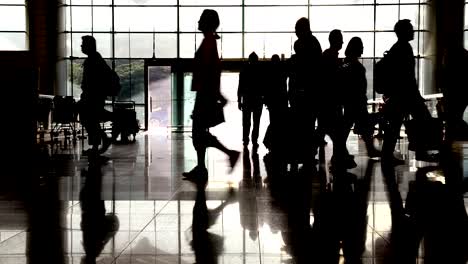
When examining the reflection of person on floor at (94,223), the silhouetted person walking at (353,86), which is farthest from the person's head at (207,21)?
the reflection of person on floor at (94,223)

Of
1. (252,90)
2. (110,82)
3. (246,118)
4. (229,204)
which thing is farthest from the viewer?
(246,118)

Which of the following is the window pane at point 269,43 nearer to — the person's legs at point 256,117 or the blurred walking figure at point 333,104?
the person's legs at point 256,117

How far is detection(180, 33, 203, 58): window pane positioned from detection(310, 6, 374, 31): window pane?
4.40 m

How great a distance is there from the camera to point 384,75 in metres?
7.07

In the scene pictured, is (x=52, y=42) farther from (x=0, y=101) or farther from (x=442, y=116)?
(x=442, y=116)

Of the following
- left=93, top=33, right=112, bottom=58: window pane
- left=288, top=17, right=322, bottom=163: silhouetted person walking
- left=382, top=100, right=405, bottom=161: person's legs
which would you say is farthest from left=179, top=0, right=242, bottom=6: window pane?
left=288, top=17, right=322, bottom=163: silhouetted person walking

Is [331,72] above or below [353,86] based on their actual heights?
above

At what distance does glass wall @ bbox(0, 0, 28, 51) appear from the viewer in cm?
2347

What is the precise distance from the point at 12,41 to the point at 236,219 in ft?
71.1

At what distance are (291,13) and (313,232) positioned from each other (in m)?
20.6

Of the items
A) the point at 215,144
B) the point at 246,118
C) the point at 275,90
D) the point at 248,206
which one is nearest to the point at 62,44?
the point at 246,118

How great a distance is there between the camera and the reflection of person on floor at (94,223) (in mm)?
3155

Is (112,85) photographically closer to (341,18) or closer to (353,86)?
(353,86)

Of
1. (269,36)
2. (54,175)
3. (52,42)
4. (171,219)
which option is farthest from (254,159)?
(52,42)
